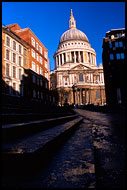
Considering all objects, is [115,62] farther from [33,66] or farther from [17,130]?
[17,130]

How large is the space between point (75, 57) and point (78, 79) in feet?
56.3

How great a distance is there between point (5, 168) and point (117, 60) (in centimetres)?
3518

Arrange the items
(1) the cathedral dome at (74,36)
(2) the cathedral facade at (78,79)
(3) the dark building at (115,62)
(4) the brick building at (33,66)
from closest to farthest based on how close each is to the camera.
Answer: (4) the brick building at (33,66)
(3) the dark building at (115,62)
(2) the cathedral facade at (78,79)
(1) the cathedral dome at (74,36)

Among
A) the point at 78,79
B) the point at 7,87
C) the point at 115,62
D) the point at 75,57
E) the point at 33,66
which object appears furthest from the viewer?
the point at 75,57

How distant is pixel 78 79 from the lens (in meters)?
60.2

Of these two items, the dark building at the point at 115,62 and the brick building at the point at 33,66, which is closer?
the brick building at the point at 33,66

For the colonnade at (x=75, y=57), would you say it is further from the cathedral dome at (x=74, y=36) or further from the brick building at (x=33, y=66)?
the brick building at (x=33, y=66)

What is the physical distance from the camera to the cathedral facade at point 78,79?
55.1 meters

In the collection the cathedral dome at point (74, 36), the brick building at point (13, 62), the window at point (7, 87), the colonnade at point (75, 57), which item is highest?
the cathedral dome at point (74, 36)

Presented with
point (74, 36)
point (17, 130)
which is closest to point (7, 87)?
point (17, 130)

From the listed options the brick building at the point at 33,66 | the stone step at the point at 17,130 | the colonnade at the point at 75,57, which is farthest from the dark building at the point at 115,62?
the colonnade at the point at 75,57

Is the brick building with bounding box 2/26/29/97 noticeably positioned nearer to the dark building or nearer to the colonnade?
the dark building

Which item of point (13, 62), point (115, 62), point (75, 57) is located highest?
point (75, 57)

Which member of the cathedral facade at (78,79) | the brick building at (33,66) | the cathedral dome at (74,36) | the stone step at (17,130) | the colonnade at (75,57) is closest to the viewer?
the stone step at (17,130)
